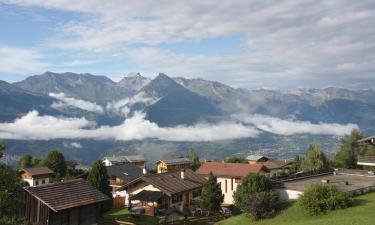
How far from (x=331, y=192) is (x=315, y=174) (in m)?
30.0

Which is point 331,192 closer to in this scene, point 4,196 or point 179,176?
point 4,196

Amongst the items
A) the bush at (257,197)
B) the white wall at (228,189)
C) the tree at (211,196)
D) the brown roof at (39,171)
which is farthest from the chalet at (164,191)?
the brown roof at (39,171)

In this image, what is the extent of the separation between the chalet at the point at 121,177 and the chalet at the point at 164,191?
4689mm

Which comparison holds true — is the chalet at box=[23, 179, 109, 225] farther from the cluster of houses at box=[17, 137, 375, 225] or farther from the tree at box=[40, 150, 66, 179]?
the tree at box=[40, 150, 66, 179]

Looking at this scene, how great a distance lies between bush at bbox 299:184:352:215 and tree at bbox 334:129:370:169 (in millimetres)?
64970

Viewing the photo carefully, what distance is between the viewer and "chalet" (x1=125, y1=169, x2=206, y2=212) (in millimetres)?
67750

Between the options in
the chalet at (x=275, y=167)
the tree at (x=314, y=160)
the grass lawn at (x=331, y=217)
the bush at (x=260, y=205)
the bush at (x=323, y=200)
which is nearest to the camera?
the grass lawn at (x=331, y=217)

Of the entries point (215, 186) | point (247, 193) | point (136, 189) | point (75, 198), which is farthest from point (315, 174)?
point (75, 198)

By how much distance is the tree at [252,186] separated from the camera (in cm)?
5312

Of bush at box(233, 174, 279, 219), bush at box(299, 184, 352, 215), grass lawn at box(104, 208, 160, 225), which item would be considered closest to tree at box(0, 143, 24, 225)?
bush at box(233, 174, 279, 219)

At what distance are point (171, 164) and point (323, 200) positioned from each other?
4727 inches

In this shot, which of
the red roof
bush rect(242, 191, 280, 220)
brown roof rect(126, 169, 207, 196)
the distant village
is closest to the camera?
bush rect(242, 191, 280, 220)

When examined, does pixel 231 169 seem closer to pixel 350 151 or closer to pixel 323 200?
pixel 350 151

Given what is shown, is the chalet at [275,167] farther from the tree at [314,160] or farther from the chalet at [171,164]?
the chalet at [171,164]
